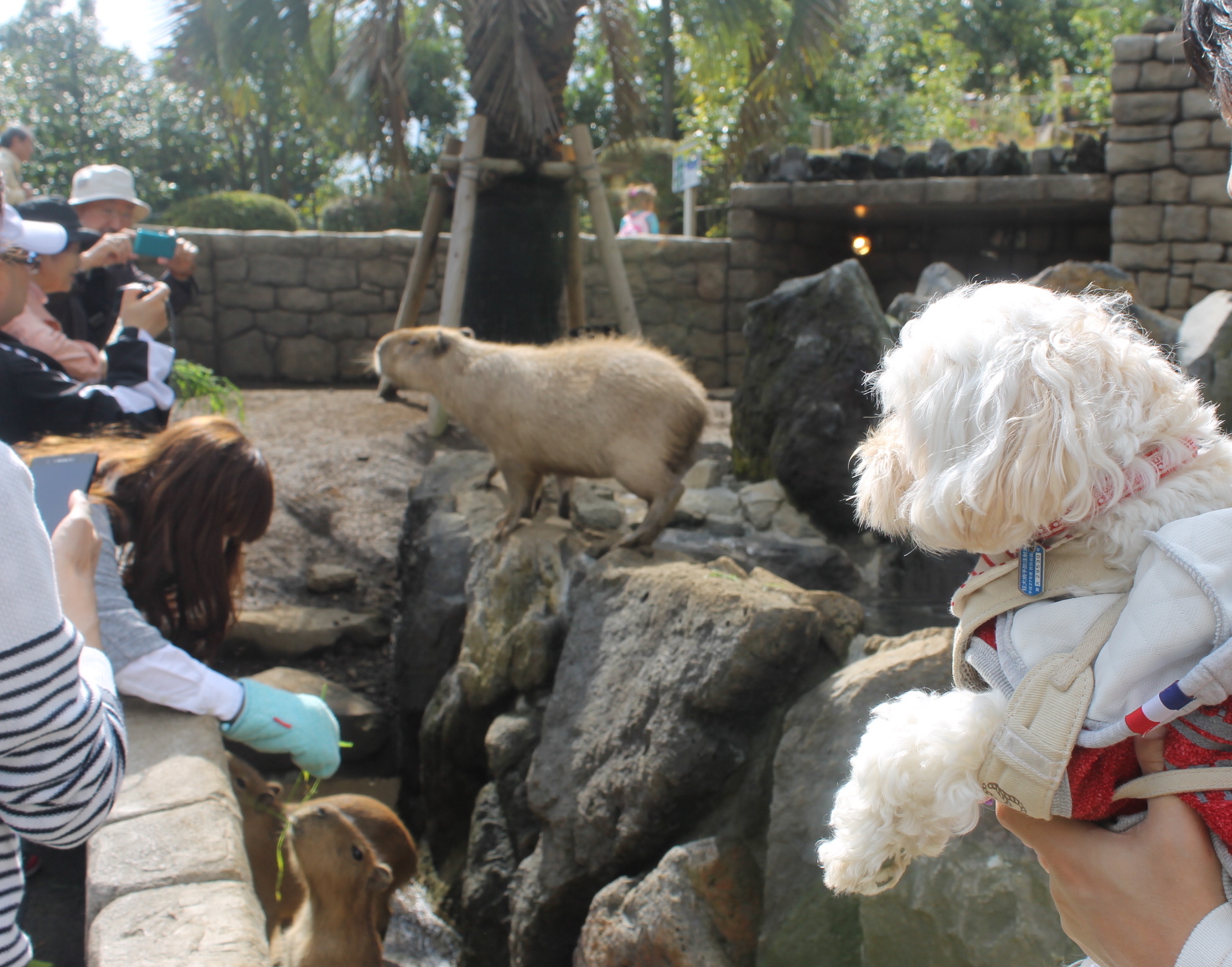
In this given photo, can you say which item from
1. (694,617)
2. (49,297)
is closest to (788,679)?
(694,617)

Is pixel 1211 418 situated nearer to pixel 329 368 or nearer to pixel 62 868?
pixel 62 868

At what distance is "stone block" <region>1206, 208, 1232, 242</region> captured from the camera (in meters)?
7.90

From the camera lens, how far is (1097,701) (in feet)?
3.65

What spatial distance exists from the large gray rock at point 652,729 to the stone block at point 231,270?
772 centimetres

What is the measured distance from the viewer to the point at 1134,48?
318 inches

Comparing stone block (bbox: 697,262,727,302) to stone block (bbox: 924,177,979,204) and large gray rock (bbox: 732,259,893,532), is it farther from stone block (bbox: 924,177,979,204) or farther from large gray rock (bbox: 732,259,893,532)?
large gray rock (bbox: 732,259,893,532)

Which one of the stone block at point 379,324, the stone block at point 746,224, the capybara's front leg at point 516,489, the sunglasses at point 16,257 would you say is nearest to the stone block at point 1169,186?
the stone block at point 746,224

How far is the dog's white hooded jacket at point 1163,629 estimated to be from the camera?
1.03 metres

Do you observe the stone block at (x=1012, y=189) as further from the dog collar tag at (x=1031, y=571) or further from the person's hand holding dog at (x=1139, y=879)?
the person's hand holding dog at (x=1139, y=879)

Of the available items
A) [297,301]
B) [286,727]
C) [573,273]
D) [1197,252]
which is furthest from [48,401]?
[1197,252]

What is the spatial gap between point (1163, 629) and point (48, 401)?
295 cm

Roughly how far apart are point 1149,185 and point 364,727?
769 cm

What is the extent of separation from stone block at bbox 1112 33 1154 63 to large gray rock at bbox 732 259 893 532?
4.54m

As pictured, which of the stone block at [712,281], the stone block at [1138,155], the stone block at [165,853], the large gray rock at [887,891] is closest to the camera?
the large gray rock at [887,891]
